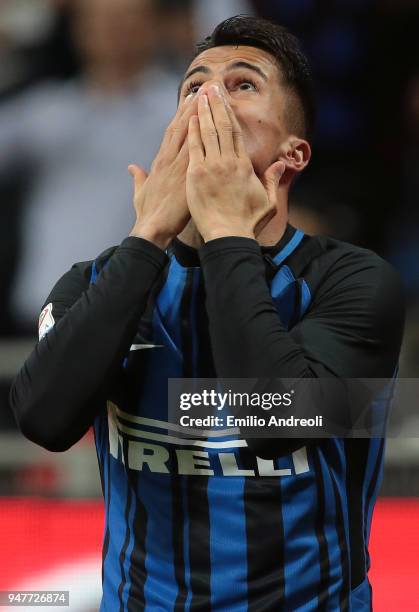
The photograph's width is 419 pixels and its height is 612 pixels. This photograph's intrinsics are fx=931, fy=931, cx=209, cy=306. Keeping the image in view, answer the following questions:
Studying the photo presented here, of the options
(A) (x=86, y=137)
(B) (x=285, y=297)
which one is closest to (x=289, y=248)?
(B) (x=285, y=297)

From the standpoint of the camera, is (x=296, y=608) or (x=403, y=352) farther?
(x=403, y=352)

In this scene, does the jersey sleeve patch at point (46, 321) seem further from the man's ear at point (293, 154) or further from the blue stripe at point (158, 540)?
the man's ear at point (293, 154)

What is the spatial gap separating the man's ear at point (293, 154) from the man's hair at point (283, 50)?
1.1 inches

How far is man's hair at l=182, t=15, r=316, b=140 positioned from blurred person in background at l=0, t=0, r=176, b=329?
2565 mm

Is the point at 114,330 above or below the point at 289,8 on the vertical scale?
below

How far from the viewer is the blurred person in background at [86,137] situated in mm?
4488

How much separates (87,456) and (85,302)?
2263 mm

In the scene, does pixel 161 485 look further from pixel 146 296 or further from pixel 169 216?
pixel 169 216

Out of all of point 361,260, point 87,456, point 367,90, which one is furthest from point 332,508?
point 367,90

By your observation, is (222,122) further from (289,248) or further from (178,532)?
(178,532)

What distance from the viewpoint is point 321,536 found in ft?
5.09

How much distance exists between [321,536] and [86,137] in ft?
11.2

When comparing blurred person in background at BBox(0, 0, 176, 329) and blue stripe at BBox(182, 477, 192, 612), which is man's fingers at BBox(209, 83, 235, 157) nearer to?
blue stripe at BBox(182, 477, 192, 612)

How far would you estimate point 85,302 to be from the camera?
4.91 ft
